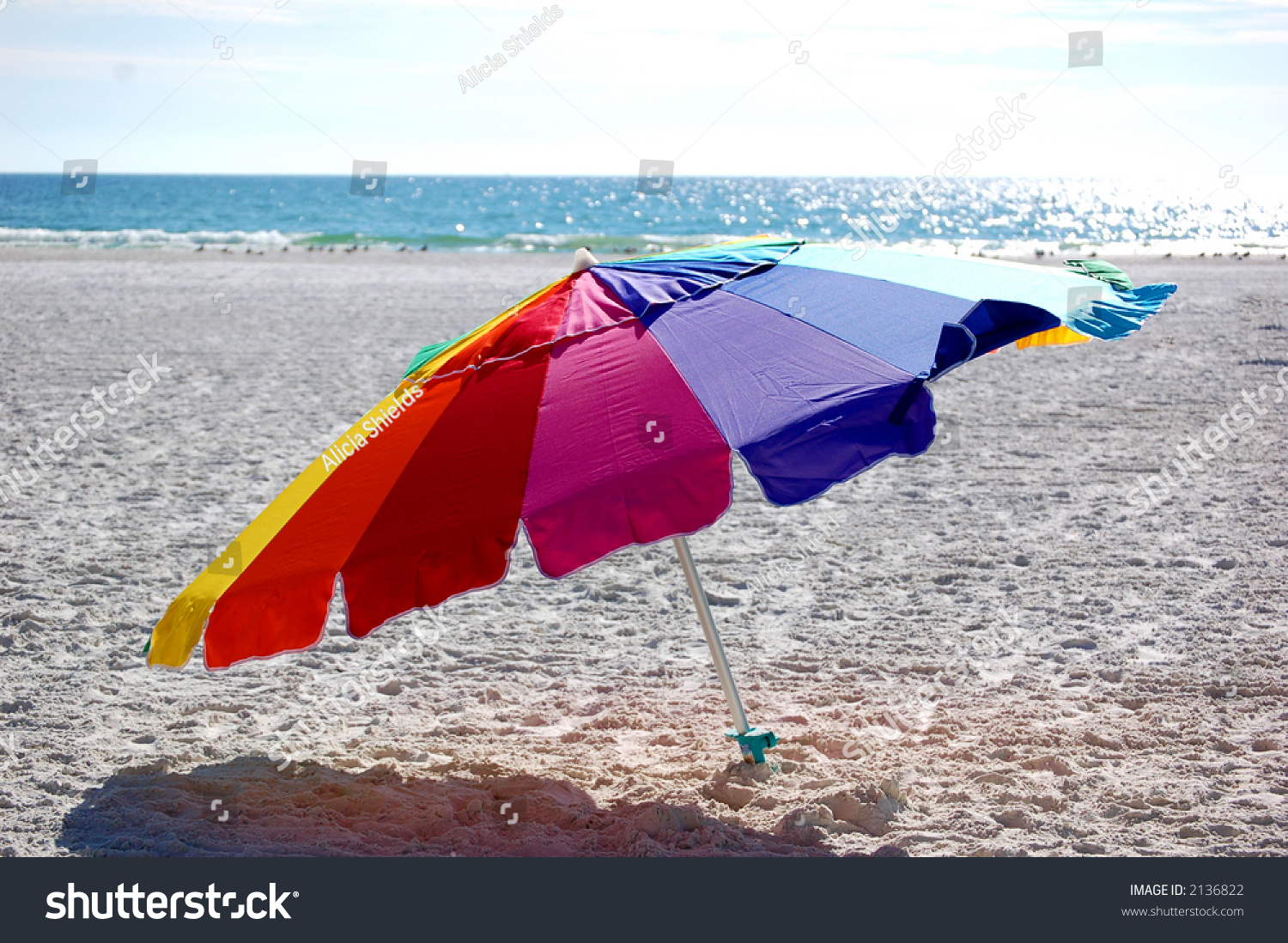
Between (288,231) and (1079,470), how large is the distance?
35.9 m

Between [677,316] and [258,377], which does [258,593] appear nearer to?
[677,316]

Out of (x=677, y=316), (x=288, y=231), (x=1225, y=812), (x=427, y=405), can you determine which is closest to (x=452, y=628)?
(x=427, y=405)

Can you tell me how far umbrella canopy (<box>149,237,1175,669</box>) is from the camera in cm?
241

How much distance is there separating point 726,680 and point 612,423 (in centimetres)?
115

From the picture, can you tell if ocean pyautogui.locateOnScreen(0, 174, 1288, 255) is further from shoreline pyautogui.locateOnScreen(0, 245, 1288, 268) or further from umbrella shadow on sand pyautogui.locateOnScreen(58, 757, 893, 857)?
umbrella shadow on sand pyautogui.locateOnScreen(58, 757, 893, 857)

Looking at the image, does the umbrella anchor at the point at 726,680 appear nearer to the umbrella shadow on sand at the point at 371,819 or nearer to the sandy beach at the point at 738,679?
the sandy beach at the point at 738,679

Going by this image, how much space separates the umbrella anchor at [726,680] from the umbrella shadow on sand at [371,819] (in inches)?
11.6

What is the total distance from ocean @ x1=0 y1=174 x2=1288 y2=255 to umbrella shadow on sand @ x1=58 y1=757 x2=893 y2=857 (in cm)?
2508

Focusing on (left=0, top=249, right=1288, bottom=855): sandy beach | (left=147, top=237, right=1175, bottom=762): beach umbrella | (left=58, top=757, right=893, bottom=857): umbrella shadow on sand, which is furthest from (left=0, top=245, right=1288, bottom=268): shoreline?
(left=147, top=237, right=1175, bottom=762): beach umbrella

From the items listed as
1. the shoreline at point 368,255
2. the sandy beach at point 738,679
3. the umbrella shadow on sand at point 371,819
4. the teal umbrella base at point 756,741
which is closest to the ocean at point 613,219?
the shoreline at point 368,255

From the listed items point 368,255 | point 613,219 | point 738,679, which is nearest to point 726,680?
point 738,679

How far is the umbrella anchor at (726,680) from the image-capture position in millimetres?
3254

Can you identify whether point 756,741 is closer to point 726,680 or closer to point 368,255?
point 726,680

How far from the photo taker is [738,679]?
4.23 meters
